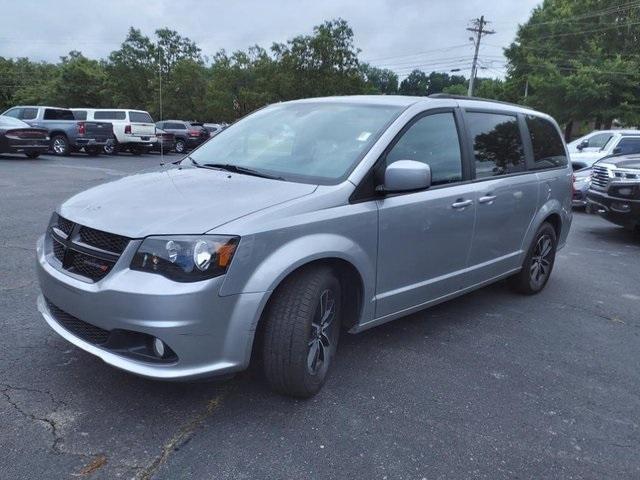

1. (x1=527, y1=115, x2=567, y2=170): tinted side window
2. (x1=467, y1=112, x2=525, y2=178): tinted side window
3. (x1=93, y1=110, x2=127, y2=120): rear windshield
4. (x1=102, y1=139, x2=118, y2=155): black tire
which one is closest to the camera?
(x1=467, y1=112, x2=525, y2=178): tinted side window

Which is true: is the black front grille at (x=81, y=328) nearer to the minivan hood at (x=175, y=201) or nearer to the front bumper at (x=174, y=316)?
the front bumper at (x=174, y=316)

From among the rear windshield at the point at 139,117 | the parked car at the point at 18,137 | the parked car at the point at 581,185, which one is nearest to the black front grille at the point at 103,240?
the parked car at the point at 581,185

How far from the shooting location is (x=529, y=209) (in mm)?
4883

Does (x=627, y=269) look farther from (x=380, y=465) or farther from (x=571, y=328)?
(x=380, y=465)

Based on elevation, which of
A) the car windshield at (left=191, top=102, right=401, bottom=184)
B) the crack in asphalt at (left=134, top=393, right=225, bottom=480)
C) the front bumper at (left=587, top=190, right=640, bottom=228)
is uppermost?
the car windshield at (left=191, top=102, right=401, bottom=184)

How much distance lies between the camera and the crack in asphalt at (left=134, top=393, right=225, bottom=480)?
244 centimetres

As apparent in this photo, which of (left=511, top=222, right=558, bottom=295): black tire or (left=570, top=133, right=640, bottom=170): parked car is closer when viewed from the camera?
(left=511, top=222, right=558, bottom=295): black tire

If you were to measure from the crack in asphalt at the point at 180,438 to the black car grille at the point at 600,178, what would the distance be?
784 cm

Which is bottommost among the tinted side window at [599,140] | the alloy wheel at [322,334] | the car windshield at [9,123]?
the alloy wheel at [322,334]

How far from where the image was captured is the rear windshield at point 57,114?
19656mm

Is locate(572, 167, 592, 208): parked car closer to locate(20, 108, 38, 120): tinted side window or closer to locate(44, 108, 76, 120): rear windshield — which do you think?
locate(44, 108, 76, 120): rear windshield

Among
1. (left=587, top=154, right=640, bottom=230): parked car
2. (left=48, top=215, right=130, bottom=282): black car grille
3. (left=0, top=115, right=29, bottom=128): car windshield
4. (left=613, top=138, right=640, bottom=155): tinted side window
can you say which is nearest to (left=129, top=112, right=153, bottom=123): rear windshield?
(left=0, top=115, right=29, bottom=128): car windshield

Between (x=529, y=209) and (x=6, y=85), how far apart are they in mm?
70485

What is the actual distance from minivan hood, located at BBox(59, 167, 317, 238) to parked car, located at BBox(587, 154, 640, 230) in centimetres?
690
